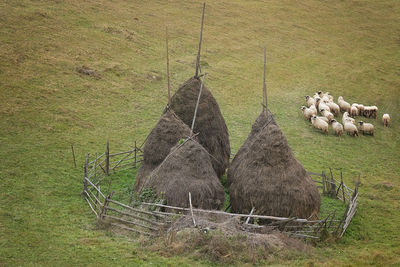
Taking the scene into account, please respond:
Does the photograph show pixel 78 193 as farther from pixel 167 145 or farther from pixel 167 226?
pixel 167 226

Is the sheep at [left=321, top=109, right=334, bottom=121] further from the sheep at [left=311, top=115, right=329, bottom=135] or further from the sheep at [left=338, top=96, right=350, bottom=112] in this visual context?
the sheep at [left=338, top=96, right=350, bottom=112]

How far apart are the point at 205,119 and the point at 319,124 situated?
12.3 meters

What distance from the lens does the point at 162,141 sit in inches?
645

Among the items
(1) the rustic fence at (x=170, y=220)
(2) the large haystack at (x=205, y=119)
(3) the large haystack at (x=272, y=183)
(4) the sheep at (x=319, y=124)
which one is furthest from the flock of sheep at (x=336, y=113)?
(3) the large haystack at (x=272, y=183)

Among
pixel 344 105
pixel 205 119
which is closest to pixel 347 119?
pixel 344 105

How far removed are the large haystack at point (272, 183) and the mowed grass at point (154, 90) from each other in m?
1.56

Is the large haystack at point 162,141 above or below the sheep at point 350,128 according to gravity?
above

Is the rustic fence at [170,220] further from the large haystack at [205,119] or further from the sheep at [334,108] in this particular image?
the sheep at [334,108]

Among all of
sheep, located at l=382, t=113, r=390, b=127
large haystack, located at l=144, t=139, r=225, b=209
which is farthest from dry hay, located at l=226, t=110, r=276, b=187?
sheep, located at l=382, t=113, r=390, b=127

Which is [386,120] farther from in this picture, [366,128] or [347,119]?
[347,119]

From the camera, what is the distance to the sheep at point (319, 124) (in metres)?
27.4

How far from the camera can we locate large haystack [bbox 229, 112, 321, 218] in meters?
14.6

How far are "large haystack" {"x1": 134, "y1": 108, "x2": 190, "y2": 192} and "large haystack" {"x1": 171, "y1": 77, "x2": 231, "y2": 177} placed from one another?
3.37 feet

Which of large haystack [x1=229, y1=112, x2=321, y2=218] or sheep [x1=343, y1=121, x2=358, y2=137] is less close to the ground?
large haystack [x1=229, y1=112, x2=321, y2=218]
